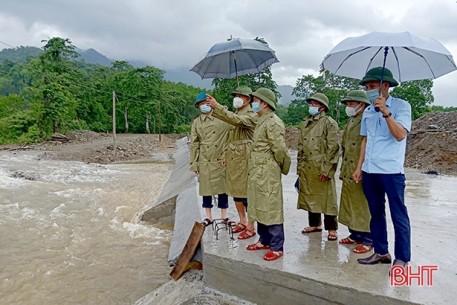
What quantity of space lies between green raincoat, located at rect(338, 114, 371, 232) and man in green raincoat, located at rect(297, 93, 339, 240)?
5.5 inches

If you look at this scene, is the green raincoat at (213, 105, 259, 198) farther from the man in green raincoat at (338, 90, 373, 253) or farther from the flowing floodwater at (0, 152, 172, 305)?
the flowing floodwater at (0, 152, 172, 305)

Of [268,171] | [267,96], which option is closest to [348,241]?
[268,171]

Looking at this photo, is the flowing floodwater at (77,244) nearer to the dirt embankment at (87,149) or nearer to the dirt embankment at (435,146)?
the dirt embankment at (87,149)

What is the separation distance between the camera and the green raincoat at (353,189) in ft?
11.6

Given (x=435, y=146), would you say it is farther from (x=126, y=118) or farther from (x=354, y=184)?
(x=126, y=118)

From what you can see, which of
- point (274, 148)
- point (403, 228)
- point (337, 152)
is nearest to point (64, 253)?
point (274, 148)

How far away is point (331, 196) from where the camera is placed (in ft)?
12.7

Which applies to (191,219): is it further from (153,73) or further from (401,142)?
(153,73)

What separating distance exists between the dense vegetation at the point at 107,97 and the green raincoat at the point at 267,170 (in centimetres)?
1325

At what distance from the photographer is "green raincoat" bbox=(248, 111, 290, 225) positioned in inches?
134

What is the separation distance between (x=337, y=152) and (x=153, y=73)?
40.7m

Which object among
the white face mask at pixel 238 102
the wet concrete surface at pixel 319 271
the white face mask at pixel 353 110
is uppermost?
the white face mask at pixel 238 102

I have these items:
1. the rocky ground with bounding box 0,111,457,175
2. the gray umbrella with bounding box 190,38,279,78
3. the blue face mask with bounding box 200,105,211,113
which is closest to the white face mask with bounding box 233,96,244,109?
the blue face mask with bounding box 200,105,211,113

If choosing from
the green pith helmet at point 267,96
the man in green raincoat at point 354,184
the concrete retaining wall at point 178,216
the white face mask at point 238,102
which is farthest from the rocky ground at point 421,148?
the green pith helmet at point 267,96
